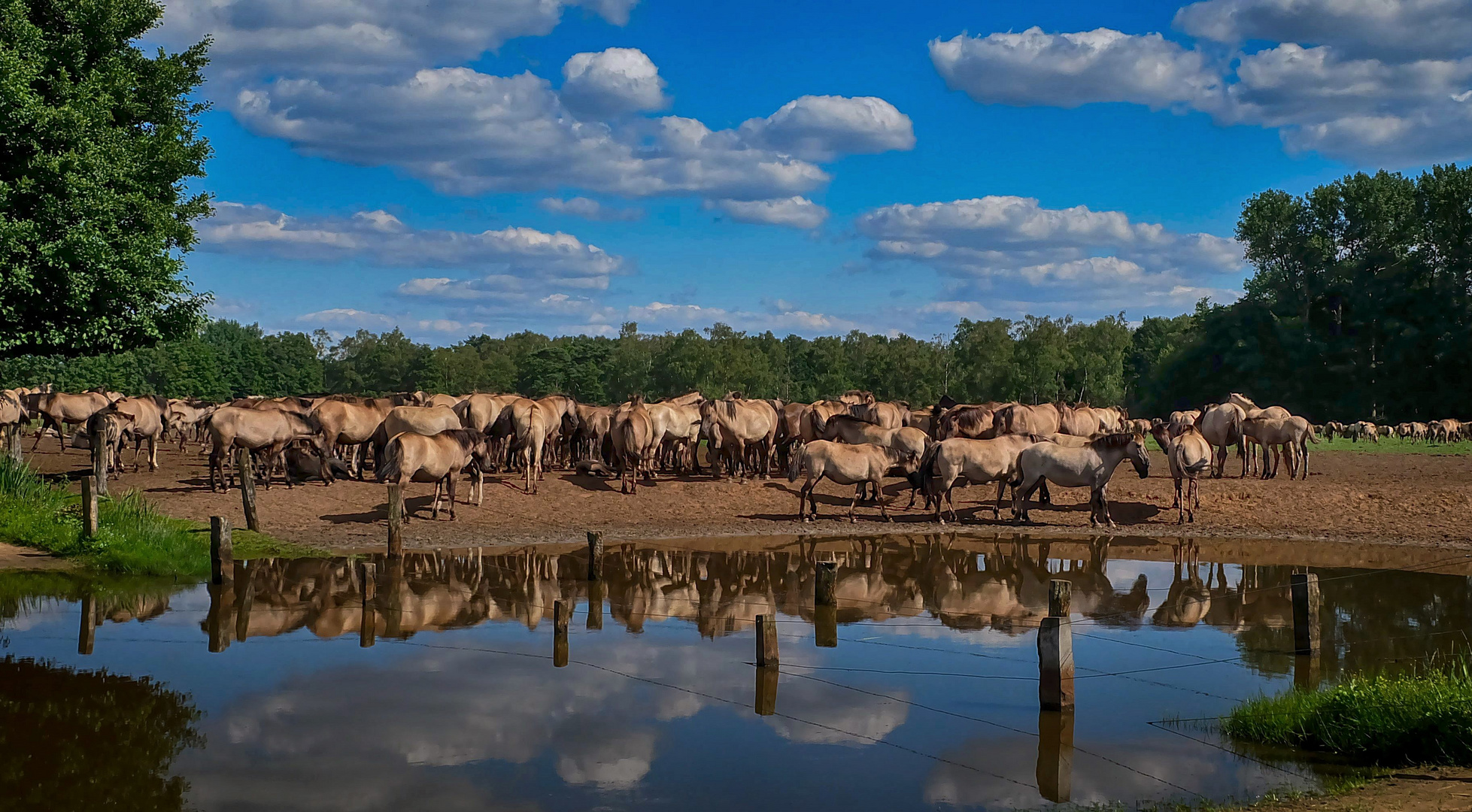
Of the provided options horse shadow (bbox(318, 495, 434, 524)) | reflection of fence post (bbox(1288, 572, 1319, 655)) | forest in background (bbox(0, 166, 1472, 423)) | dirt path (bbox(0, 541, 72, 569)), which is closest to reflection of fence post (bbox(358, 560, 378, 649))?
dirt path (bbox(0, 541, 72, 569))

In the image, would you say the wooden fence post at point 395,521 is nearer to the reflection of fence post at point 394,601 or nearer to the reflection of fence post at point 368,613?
the reflection of fence post at point 394,601

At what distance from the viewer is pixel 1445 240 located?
212 feet

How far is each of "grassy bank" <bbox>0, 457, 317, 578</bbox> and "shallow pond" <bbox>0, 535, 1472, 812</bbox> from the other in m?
0.70

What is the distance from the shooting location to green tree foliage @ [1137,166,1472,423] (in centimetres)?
6238

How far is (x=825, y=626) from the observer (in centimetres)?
1416

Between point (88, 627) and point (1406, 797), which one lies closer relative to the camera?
point (1406, 797)

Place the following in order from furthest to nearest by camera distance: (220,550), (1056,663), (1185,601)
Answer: (1185,601) → (220,550) → (1056,663)

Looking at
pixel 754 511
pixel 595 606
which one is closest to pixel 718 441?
pixel 754 511

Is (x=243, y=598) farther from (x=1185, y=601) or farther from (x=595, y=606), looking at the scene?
(x=1185, y=601)

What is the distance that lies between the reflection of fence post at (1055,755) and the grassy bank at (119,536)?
13.2m

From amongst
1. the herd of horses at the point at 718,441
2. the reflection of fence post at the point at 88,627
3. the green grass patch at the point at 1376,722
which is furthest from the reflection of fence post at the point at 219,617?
the green grass patch at the point at 1376,722

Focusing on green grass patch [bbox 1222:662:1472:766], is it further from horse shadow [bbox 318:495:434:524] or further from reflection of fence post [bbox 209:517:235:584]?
horse shadow [bbox 318:495:434:524]

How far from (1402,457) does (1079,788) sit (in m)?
34.0

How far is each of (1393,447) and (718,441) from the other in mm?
31907
